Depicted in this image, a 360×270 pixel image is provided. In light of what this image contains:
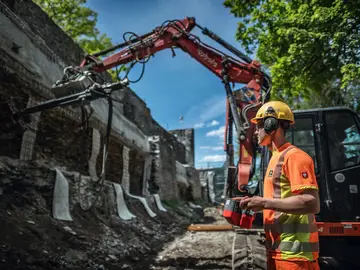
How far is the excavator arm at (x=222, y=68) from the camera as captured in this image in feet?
14.7

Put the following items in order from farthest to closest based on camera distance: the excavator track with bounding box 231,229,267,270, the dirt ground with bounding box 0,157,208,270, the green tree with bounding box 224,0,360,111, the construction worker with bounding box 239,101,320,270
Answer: the green tree with bounding box 224,0,360,111, the dirt ground with bounding box 0,157,208,270, the excavator track with bounding box 231,229,267,270, the construction worker with bounding box 239,101,320,270

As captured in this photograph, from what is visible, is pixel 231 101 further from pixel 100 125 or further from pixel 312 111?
pixel 100 125

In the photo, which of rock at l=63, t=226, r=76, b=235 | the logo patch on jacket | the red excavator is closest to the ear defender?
the logo patch on jacket

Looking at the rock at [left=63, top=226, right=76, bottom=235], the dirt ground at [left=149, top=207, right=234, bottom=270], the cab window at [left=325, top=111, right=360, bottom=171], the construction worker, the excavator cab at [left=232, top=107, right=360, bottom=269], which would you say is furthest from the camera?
the dirt ground at [left=149, top=207, right=234, bottom=270]

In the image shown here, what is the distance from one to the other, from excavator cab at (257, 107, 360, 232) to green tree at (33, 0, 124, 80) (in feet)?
55.4

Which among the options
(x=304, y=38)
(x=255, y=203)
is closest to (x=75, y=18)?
(x=304, y=38)

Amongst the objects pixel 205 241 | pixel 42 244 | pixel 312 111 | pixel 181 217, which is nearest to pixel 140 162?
pixel 181 217

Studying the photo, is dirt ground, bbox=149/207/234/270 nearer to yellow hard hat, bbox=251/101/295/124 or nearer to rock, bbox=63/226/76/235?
rock, bbox=63/226/76/235

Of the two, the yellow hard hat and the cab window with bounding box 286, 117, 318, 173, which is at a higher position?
the cab window with bounding box 286, 117, 318, 173

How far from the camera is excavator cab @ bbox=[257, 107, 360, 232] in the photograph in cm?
337

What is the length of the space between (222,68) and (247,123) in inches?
51.9

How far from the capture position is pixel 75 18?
20.2 meters

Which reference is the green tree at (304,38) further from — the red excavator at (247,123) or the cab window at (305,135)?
the cab window at (305,135)

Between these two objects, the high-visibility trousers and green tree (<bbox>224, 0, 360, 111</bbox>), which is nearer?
the high-visibility trousers
